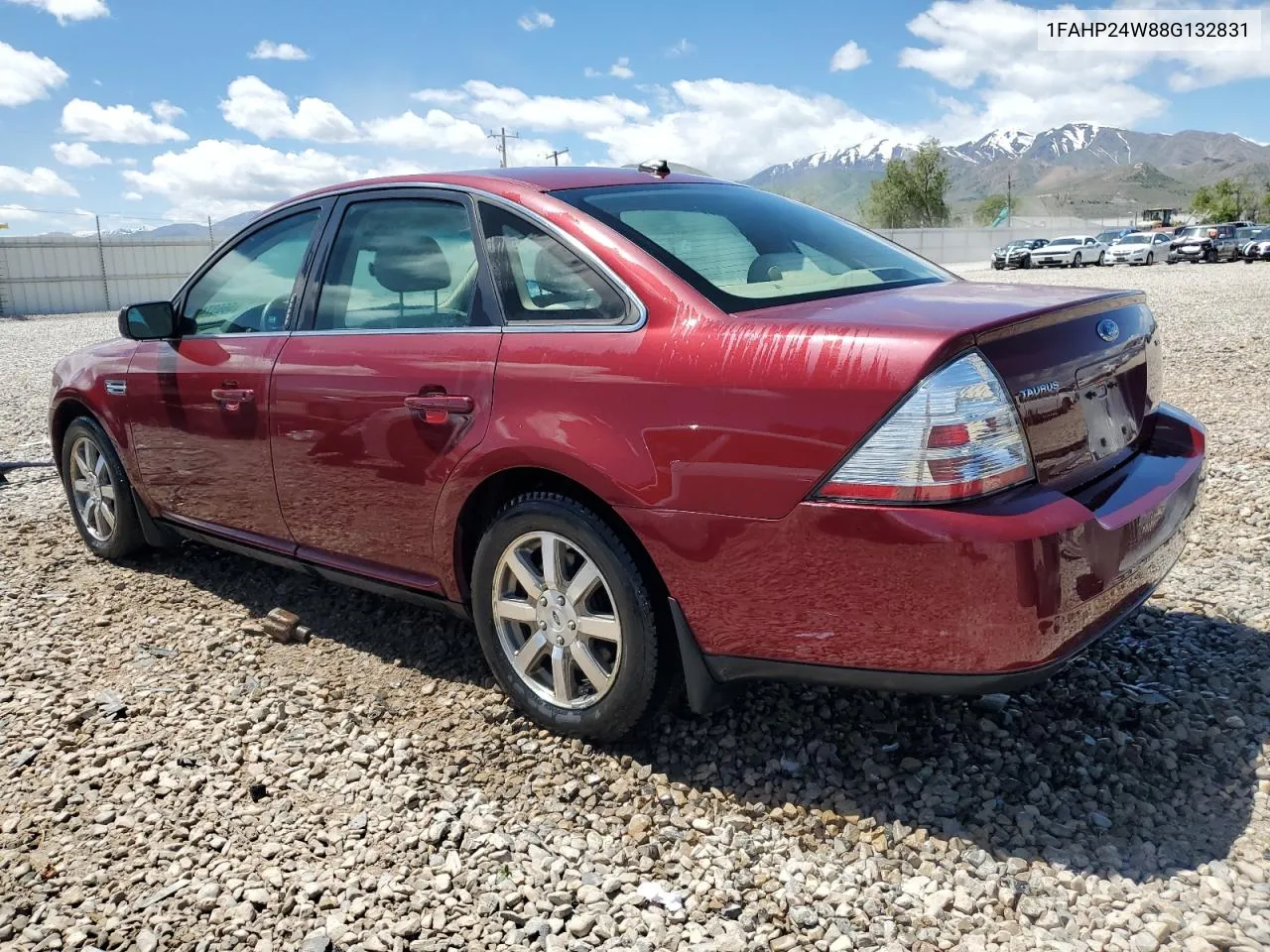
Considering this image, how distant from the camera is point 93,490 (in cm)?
497

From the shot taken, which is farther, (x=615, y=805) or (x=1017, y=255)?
(x=1017, y=255)

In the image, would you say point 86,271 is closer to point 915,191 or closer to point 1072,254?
point 1072,254

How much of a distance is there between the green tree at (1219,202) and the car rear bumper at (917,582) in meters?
108

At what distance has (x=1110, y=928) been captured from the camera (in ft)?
7.21

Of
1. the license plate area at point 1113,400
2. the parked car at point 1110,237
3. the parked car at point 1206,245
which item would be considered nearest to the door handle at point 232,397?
the license plate area at point 1113,400

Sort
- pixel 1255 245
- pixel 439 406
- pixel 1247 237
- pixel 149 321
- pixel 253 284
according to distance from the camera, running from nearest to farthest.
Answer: pixel 439 406 → pixel 253 284 → pixel 149 321 → pixel 1255 245 → pixel 1247 237

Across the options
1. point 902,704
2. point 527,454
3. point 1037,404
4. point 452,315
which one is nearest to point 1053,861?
point 902,704

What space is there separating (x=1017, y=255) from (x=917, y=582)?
4462 cm

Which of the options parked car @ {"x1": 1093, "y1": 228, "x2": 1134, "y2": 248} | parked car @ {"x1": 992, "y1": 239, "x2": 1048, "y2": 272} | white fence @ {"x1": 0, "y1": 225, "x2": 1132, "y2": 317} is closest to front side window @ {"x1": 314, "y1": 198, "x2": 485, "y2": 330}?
white fence @ {"x1": 0, "y1": 225, "x2": 1132, "y2": 317}

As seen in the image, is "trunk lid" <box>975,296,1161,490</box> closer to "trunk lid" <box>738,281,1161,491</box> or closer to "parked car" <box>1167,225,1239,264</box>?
"trunk lid" <box>738,281,1161,491</box>

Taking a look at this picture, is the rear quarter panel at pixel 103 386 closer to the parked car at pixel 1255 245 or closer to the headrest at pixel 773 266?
the headrest at pixel 773 266

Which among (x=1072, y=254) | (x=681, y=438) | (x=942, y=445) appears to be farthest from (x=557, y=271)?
(x=1072, y=254)

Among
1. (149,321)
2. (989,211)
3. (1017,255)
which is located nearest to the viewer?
(149,321)

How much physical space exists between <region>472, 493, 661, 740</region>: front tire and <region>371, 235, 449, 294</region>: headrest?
2.80ft
